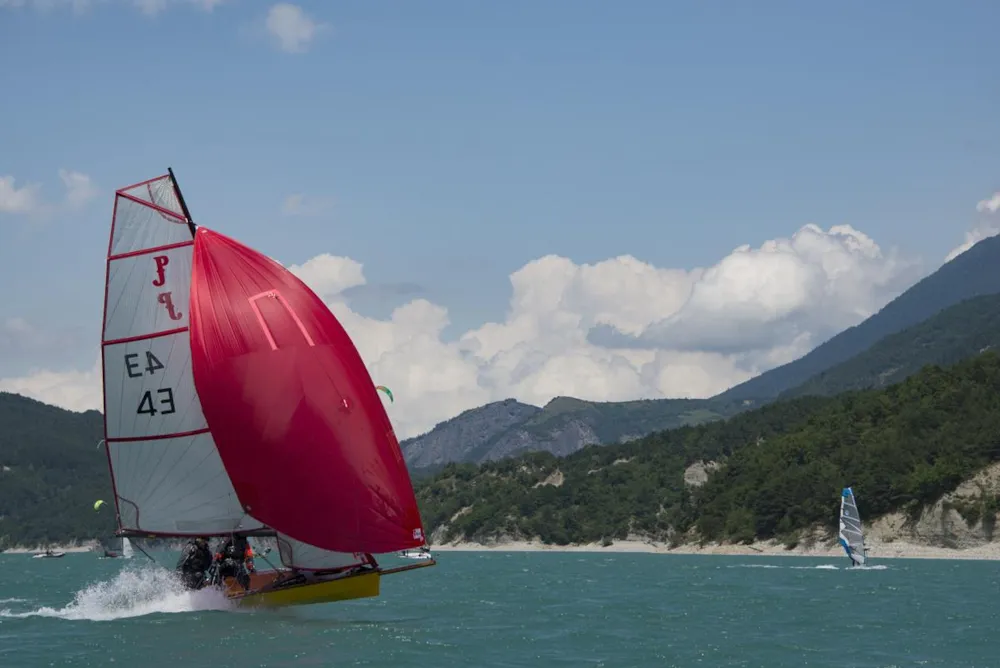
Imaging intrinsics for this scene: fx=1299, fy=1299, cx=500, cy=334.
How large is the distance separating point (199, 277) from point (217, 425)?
5284 millimetres

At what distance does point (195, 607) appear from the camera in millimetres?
49812

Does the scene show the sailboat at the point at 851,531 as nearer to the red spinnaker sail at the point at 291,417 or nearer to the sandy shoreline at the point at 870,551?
the sandy shoreline at the point at 870,551

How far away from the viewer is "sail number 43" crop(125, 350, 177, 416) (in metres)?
46.6

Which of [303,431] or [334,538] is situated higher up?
[303,431]

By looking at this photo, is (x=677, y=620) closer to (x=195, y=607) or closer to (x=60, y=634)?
(x=195, y=607)

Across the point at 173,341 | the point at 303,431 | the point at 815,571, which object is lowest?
the point at 815,571

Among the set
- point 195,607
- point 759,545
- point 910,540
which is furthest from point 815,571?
point 195,607

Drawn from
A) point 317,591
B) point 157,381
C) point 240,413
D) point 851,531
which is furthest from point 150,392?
point 851,531

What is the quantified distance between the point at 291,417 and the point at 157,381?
549 cm

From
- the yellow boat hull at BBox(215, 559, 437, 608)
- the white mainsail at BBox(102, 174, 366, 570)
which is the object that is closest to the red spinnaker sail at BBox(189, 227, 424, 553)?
the white mainsail at BBox(102, 174, 366, 570)

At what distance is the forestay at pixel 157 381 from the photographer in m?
46.6

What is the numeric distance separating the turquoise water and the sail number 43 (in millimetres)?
7732

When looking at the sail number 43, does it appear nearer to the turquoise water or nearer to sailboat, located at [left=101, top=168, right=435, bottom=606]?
sailboat, located at [left=101, top=168, right=435, bottom=606]

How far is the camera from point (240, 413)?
45312mm
